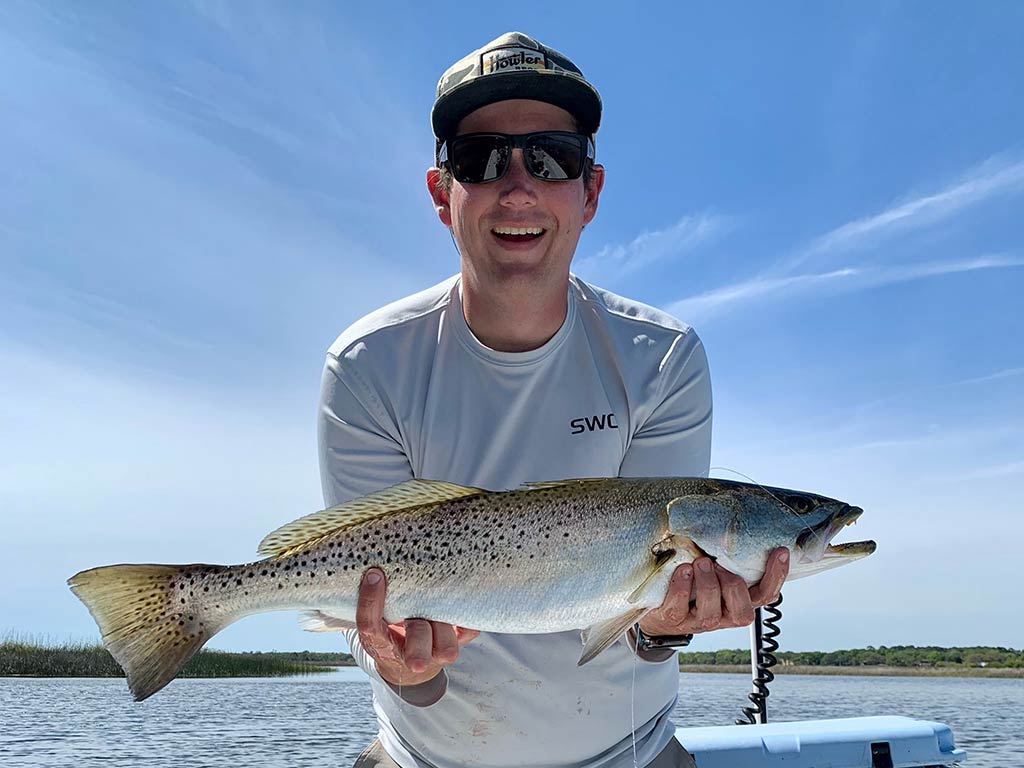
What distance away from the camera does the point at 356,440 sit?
4141 mm

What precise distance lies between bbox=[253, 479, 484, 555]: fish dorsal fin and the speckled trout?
0.01 meters

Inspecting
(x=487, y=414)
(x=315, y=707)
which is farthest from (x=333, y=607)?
(x=315, y=707)

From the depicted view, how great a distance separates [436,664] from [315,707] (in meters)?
30.6

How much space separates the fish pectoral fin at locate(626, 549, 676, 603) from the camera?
3615mm

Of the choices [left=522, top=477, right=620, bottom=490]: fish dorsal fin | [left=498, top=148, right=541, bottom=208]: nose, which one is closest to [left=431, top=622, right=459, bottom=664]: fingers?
[left=522, top=477, right=620, bottom=490]: fish dorsal fin

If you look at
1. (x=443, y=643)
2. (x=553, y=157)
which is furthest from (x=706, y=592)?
(x=553, y=157)

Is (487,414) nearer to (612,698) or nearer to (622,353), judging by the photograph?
(622,353)

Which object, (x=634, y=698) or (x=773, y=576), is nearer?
(x=773, y=576)

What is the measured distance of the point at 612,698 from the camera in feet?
13.2

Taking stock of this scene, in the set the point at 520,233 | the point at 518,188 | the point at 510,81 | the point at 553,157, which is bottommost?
the point at 520,233

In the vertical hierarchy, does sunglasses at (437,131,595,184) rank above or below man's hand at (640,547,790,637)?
above

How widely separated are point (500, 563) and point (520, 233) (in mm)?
1502

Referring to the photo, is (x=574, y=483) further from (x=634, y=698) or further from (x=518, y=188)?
(x=518, y=188)

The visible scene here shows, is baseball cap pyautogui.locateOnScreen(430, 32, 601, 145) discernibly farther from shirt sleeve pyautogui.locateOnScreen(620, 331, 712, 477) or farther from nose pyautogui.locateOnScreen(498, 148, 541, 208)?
shirt sleeve pyautogui.locateOnScreen(620, 331, 712, 477)
